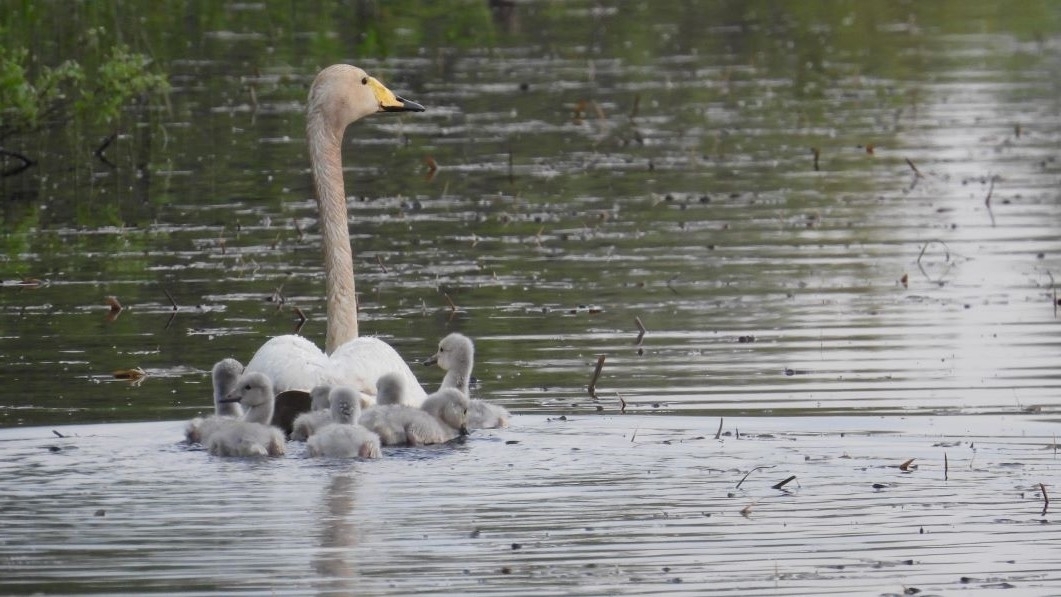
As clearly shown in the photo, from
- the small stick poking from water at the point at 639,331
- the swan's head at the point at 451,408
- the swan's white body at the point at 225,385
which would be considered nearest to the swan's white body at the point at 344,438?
the swan's head at the point at 451,408

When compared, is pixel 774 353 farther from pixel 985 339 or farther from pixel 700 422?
pixel 700 422

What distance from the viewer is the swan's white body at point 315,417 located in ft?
35.9

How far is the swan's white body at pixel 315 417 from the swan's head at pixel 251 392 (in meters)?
0.20

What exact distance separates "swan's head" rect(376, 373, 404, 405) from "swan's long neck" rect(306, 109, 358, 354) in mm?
1131

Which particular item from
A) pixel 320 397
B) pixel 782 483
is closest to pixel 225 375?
pixel 320 397

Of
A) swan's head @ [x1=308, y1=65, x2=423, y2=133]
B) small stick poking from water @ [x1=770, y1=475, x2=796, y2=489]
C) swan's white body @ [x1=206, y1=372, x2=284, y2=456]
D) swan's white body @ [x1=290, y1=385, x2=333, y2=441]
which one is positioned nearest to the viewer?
small stick poking from water @ [x1=770, y1=475, x2=796, y2=489]

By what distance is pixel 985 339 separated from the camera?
13.4 m

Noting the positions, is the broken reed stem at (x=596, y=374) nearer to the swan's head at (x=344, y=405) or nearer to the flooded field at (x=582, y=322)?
the flooded field at (x=582, y=322)

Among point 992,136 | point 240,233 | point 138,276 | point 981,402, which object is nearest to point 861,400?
point 981,402

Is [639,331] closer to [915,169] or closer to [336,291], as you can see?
[336,291]

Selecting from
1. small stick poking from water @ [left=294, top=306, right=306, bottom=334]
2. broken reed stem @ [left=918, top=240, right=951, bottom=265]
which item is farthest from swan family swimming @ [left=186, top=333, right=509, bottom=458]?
broken reed stem @ [left=918, top=240, right=951, bottom=265]

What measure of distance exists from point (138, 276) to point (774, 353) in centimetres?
523

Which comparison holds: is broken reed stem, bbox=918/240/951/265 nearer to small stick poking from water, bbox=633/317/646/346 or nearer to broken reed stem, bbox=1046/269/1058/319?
broken reed stem, bbox=1046/269/1058/319

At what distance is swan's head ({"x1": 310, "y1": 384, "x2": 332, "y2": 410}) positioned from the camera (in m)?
11.1
